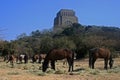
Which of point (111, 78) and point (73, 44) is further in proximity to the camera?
point (73, 44)

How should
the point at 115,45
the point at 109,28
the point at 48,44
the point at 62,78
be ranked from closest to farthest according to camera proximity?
1. the point at 62,78
2. the point at 115,45
3. the point at 48,44
4. the point at 109,28

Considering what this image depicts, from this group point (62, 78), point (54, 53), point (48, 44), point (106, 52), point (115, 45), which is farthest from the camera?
point (48, 44)

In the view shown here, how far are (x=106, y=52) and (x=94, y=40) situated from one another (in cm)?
5337

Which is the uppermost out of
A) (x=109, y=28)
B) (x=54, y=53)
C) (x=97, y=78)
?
(x=109, y=28)

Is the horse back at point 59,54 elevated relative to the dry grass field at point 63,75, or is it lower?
elevated

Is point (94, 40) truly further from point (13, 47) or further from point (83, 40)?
point (13, 47)

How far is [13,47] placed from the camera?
89062mm

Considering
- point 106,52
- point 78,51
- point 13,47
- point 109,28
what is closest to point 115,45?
point 78,51

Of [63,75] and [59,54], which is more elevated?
[59,54]

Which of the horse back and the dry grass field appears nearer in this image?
the dry grass field

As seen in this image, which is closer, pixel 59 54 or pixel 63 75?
pixel 63 75

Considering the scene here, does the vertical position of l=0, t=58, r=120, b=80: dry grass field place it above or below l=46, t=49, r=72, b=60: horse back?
below

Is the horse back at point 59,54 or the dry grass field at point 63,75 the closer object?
the dry grass field at point 63,75

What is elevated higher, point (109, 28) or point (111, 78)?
point (109, 28)
